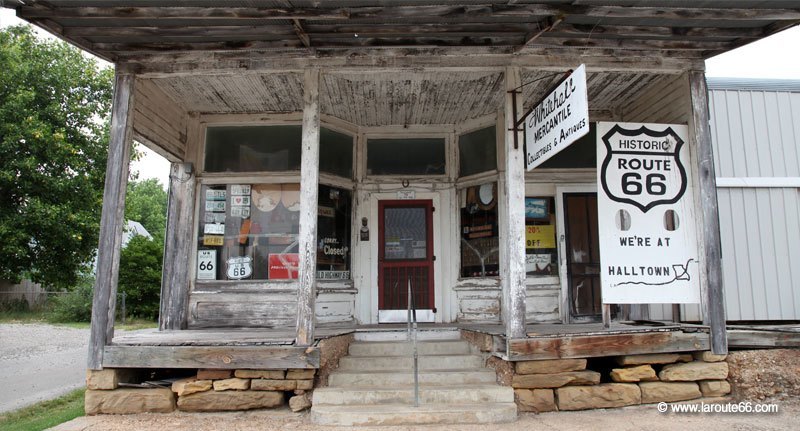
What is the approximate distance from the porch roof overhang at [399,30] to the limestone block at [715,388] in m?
3.31

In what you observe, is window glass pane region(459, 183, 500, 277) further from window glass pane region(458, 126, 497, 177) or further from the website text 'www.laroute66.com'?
the website text 'www.laroute66.com'

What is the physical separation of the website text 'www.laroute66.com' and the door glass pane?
336 cm

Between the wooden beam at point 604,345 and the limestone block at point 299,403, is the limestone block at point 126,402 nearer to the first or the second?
the limestone block at point 299,403

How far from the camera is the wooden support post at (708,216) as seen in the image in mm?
5305

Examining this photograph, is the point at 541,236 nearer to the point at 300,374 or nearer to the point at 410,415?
the point at 410,415

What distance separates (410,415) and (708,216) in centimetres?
360

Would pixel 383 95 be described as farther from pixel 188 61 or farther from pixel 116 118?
pixel 116 118

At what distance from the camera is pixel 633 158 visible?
5.63m

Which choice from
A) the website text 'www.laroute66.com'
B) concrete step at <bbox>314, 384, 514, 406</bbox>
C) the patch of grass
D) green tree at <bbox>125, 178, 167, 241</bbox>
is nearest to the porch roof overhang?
concrete step at <bbox>314, 384, 514, 406</bbox>

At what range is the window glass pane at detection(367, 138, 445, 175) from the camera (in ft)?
24.4

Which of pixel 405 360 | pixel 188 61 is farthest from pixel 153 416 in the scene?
pixel 188 61

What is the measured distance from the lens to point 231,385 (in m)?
5.00

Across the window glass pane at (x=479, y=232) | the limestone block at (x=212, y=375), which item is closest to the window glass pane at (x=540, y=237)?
the window glass pane at (x=479, y=232)

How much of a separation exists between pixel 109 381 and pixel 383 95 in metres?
4.23
